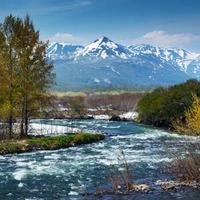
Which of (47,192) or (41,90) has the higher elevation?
(41,90)

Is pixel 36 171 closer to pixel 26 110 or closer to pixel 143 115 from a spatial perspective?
pixel 26 110

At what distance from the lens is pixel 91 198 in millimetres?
33625

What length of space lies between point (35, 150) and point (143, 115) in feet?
252

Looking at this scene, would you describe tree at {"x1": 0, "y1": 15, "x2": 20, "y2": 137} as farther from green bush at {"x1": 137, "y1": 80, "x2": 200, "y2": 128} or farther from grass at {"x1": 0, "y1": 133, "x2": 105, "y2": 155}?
green bush at {"x1": 137, "y1": 80, "x2": 200, "y2": 128}

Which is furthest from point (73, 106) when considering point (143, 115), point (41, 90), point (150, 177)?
point (150, 177)

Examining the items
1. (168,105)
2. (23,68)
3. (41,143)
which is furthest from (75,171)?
(168,105)

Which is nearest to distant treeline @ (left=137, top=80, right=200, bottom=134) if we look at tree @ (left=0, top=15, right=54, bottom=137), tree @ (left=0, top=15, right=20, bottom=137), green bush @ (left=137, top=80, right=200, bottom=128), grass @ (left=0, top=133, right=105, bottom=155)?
green bush @ (left=137, top=80, right=200, bottom=128)

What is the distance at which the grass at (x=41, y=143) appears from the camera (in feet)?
186

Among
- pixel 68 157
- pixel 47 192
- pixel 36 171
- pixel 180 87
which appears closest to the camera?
pixel 47 192

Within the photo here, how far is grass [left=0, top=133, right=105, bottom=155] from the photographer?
56653 millimetres

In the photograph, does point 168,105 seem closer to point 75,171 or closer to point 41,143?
point 41,143

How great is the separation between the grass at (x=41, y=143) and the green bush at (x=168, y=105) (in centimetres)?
4711

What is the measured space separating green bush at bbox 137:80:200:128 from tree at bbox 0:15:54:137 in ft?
173

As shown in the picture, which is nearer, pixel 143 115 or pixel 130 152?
pixel 130 152
